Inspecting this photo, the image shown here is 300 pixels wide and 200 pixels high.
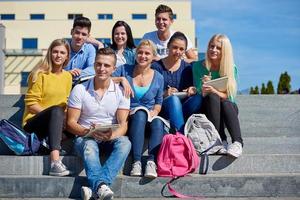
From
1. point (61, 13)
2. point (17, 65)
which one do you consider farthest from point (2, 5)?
point (17, 65)

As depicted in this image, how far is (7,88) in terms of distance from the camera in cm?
3441

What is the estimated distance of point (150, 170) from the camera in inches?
154

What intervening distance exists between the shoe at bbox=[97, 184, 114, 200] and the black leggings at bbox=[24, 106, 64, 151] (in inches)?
28.9

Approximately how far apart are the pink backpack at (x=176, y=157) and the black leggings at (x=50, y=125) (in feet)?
3.20

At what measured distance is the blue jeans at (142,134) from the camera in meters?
4.11

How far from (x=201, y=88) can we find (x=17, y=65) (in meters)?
Answer: 33.1

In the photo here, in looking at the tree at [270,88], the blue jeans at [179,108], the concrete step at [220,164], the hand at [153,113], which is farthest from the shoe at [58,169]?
the tree at [270,88]

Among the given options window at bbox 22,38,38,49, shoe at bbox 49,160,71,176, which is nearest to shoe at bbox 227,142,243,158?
shoe at bbox 49,160,71,176

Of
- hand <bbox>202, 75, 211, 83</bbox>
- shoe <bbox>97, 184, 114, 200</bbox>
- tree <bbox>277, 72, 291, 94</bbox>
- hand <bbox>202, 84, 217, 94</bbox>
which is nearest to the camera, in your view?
shoe <bbox>97, 184, 114, 200</bbox>

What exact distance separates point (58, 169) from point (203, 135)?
1.42 metres

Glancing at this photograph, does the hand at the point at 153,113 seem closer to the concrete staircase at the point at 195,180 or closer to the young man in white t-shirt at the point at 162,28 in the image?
the concrete staircase at the point at 195,180

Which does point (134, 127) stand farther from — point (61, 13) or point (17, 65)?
point (61, 13)

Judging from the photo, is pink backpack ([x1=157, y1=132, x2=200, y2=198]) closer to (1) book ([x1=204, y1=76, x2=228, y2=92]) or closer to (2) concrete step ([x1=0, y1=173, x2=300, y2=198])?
(2) concrete step ([x1=0, y1=173, x2=300, y2=198])

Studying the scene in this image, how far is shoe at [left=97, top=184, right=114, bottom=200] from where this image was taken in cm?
354
